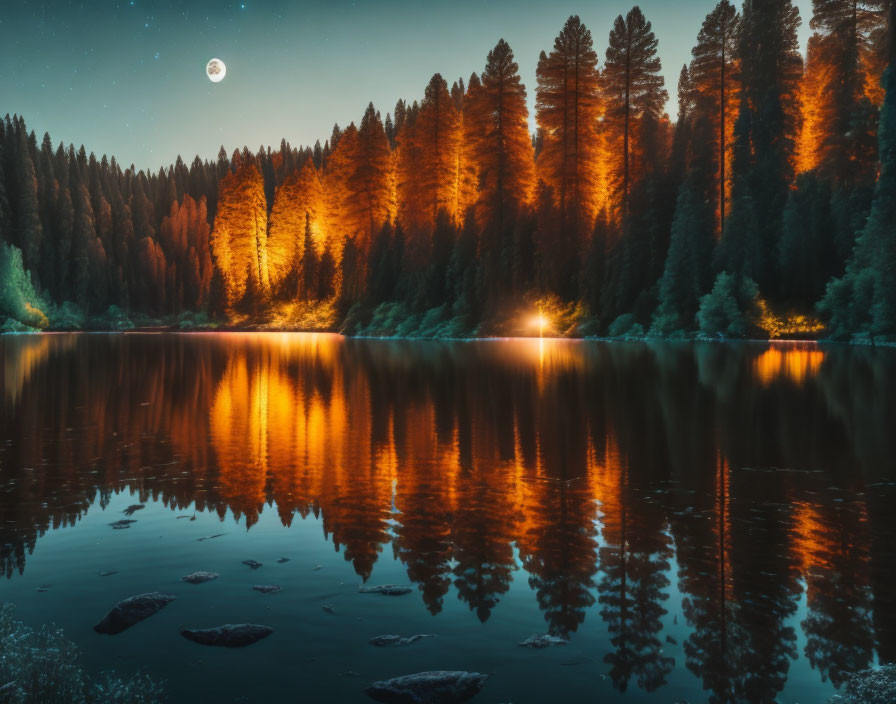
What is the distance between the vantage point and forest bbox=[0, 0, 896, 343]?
44.8 metres

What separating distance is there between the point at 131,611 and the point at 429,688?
8.89 ft

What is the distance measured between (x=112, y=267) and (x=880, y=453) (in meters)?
123

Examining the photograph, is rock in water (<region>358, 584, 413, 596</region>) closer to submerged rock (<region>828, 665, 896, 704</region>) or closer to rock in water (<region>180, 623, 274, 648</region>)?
rock in water (<region>180, 623, 274, 648</region>)

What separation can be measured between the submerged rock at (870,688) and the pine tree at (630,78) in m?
54.7

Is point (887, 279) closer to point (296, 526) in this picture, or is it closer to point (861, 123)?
point (861, 123)

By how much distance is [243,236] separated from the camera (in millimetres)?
89438

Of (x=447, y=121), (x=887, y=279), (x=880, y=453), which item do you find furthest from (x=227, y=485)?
(x=447, y=121)

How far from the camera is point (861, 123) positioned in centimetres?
4625

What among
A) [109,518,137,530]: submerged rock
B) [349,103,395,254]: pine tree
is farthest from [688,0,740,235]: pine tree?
[109,518,137,530]: submerged rock

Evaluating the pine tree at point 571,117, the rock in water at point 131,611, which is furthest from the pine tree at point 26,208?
the rock in water at point 131,611

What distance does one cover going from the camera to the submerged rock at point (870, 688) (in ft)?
14.5

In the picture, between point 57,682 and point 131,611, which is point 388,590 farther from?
point 57,682

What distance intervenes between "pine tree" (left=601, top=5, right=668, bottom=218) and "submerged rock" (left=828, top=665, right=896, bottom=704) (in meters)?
54.7

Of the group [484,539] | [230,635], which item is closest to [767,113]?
[484,539]
